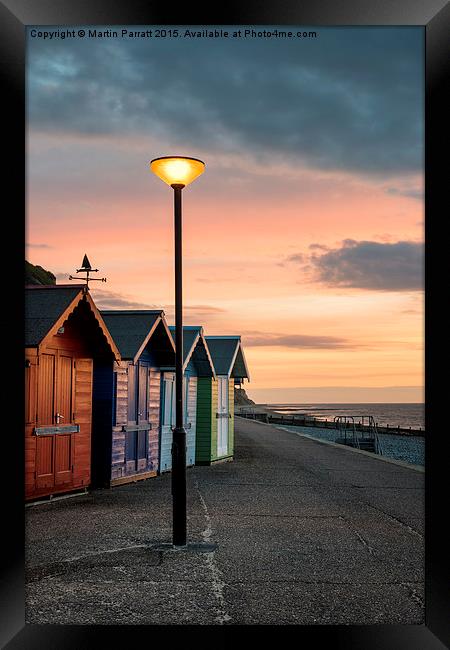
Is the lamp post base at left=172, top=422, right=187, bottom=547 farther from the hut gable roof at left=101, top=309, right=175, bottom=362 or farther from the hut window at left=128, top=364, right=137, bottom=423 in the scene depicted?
the hut window at left=128, top=364, right=137, bottom=423

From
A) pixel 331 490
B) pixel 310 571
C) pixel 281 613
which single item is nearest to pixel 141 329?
pixel 331 490

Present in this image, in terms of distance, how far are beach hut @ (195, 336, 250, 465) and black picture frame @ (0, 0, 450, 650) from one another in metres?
16.5

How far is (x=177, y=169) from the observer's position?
9805 millimetres

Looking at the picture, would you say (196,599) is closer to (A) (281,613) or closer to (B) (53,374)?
(A) (281,613)

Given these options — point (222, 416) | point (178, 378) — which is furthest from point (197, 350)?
point (178, 378)

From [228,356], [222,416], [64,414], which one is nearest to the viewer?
[64,414]

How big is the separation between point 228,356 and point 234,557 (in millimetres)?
16145

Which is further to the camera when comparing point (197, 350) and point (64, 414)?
point (197, 350)

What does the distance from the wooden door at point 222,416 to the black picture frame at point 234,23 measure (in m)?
17.5

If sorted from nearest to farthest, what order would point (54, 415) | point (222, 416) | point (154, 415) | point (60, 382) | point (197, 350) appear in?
point (54, 415), point (60, 382), point (154, 415), point (197, 350), point (222, 416)

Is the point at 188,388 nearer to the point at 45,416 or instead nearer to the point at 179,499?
the point at 45,416

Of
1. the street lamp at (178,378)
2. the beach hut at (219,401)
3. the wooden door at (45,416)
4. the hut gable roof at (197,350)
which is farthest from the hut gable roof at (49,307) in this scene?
the beach hut at (219,401)

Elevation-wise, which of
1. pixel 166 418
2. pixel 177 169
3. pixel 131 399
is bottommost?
pixel 166 418

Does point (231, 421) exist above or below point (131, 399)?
below
